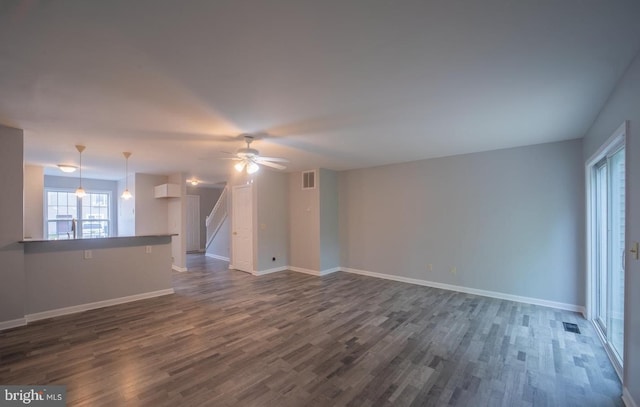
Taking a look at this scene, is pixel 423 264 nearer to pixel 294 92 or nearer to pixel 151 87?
pixel 294 92

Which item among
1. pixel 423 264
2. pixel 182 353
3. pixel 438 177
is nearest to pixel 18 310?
pixel 182 353

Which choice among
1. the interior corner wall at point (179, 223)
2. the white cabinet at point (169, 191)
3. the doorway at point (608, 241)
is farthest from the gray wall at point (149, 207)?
the doorway at point (608, 241)

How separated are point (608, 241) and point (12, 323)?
754 centimetres

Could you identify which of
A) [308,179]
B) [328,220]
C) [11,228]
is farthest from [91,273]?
[328,220]

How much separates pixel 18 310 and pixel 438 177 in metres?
6.88

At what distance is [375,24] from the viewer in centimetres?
155

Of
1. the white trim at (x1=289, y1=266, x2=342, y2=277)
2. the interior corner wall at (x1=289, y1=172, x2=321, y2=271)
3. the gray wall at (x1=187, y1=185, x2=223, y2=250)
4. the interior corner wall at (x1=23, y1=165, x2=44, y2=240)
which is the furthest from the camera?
the gray wall at (x1=187, y1=185, x2=223, y2=250)

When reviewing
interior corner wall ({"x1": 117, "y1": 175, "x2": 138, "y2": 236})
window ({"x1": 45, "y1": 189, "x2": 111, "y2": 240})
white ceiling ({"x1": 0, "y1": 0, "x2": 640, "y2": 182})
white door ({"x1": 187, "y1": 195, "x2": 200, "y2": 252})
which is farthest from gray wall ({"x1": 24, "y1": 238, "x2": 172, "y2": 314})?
white door ({"x1": 187, "y1": 195, "x2": 200, "y2": 252})

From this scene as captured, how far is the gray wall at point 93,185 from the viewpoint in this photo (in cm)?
741

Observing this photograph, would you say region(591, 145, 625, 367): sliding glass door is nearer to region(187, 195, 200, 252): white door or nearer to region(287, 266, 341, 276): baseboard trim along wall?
region(287, 266, 341, 276): baseboard trim along wall

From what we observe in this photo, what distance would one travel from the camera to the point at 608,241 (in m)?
3.14

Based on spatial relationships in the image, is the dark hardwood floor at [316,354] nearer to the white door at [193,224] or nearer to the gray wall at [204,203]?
the white door at [193,224]

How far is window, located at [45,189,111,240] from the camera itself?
24.3ft

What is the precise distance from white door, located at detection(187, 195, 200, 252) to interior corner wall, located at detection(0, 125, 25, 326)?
666 centimetres
